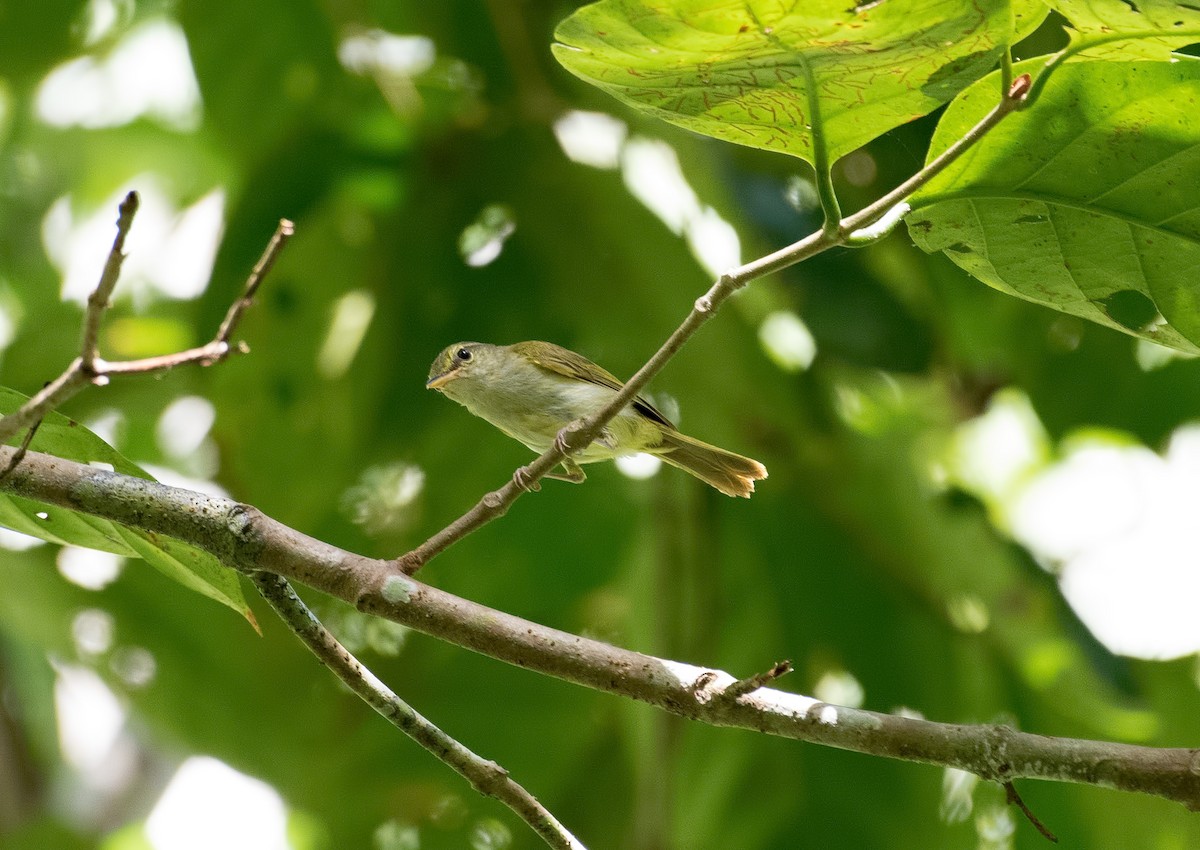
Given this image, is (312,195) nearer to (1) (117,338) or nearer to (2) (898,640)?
(1) (117,338)

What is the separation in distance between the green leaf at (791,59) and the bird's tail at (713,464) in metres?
1.65

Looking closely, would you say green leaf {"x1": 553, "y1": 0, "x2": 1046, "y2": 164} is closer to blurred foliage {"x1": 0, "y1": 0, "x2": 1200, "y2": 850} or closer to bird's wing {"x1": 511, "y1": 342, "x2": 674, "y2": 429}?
blurred foliage {"x1": 0, "y1": 0, "x2": 1200, "y2": 850}

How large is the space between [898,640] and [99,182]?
4425 millimetres

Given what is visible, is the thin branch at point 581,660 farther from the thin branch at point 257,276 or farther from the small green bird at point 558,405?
the small green bird at point 558,405

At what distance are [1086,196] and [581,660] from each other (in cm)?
99

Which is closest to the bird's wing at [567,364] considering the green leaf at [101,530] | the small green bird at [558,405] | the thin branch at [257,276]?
the small green bird at [558,405]

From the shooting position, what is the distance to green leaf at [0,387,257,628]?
2031 mm

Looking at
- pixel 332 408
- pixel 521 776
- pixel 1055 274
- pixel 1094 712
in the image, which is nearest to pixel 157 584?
pixel 332 408

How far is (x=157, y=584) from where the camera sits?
13.6 feet

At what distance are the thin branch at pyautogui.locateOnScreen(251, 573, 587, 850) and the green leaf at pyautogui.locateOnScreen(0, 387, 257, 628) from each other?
2.6 inches

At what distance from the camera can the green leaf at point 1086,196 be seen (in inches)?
66.7

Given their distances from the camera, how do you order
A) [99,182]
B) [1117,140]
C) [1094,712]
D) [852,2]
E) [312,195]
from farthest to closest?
[99,182]
[312,195]
[1094,712]
[1117,140]
[852,2]

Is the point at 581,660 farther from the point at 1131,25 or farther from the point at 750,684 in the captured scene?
the point at 1131,25

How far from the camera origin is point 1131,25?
154 centimetres
